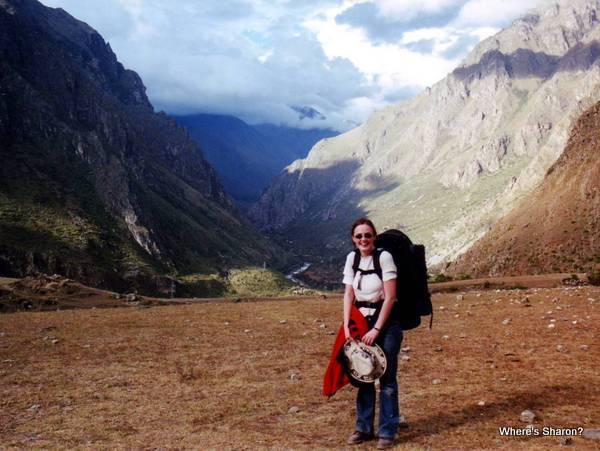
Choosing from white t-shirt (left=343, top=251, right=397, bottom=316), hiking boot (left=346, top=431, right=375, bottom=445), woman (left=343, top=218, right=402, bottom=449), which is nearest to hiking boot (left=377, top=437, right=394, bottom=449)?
woman (left=343, top=218, right=402, bottom=449)

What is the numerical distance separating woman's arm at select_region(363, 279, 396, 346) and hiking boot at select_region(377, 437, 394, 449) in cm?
153

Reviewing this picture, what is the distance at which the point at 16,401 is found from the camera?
1157 cm

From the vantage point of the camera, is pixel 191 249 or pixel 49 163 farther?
pixel 191 249

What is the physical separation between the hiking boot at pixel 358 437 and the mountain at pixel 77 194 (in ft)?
287

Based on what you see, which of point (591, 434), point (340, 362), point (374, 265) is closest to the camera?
point (591, 434)

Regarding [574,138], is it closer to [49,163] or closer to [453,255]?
[453,255]

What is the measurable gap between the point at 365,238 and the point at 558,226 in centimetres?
7335

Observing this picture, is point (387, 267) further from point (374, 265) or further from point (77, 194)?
point (77, 194)

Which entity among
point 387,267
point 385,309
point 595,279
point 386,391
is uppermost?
point 387,267

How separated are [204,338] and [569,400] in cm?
1190

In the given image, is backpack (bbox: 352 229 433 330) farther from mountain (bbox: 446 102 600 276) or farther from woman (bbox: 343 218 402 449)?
mountain (bbox: 446 102 600 276)

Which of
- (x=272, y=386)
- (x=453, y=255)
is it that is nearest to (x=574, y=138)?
(x=453, y=255)

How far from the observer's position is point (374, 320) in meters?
8.83

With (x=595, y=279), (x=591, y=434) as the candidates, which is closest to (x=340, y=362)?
(x=591, y=434)
